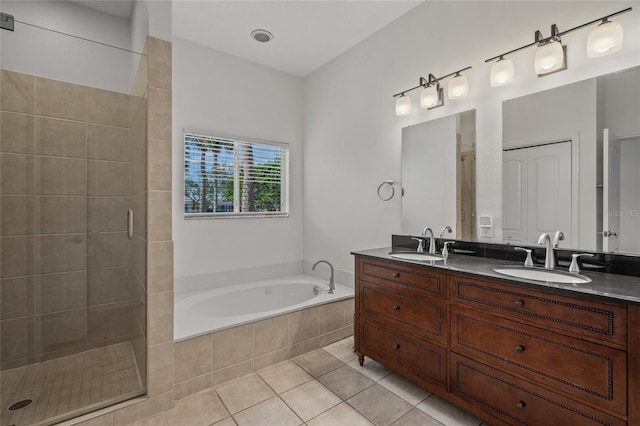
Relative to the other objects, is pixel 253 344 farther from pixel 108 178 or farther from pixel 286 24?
pixel 286 24

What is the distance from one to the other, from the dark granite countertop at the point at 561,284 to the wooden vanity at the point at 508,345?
0.02 m

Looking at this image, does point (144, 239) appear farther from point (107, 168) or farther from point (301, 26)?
point (301, 26)

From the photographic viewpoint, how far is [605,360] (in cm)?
120

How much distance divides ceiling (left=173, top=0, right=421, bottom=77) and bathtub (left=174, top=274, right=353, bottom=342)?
2436 mm

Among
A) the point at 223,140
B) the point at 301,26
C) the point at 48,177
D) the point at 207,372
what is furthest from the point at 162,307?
the point at 301,26

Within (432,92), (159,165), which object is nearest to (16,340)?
(159,165)

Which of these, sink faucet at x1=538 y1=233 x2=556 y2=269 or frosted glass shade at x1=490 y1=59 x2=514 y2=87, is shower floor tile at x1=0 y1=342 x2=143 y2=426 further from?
frosted glass shade at x1=490 y1=59 x2=514 y2=87

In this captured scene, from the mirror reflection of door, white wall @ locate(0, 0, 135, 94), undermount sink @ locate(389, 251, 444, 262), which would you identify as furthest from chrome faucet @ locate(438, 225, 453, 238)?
white wall @ locate(0, 0, 135, 94)

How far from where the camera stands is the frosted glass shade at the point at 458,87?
2.20 m

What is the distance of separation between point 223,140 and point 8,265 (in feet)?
6.42

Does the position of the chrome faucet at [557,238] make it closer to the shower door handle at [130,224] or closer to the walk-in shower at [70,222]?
the walk-in shower at [70,222]

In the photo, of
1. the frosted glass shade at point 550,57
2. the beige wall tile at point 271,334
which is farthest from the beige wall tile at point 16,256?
the frosted glass shade at point 550,57

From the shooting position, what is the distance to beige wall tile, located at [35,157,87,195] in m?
1.88

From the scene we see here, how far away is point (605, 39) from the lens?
1566mm
